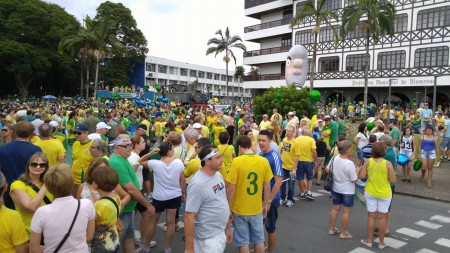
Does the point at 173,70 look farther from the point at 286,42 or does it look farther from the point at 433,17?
the point at 433,17

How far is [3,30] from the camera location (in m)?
37.7

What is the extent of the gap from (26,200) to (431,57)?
3213cm

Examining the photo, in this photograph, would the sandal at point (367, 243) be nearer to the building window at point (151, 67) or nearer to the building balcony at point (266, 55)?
the building balcony at point (266, 55)

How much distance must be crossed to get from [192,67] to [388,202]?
248ft

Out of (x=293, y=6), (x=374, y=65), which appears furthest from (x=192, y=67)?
→ (x=374, y=65)

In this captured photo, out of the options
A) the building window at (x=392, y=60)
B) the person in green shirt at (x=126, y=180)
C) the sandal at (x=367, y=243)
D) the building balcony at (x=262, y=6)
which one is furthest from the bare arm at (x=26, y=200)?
the building balcony at (x=262, y=6)

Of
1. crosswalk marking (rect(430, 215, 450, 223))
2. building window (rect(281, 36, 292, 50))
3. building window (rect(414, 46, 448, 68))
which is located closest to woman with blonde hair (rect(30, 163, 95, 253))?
crosswalk marking (rect(430, 215, 450, 223))

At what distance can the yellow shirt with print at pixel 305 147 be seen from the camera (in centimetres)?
763

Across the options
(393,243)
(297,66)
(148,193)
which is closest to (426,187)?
(393,243)

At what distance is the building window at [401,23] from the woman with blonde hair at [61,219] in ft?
110

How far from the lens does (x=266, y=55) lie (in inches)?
1650

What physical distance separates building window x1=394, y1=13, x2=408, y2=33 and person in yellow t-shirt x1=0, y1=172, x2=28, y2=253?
111ft

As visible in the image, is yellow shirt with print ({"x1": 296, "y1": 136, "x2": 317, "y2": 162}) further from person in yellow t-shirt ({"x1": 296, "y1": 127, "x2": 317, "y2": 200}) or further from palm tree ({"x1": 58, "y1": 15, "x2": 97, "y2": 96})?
palm tree ({"x1": 58, "y1": 15, "x2": 97, "y2": 96})

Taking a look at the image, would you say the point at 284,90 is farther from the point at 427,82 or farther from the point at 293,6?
the point at 293,6
